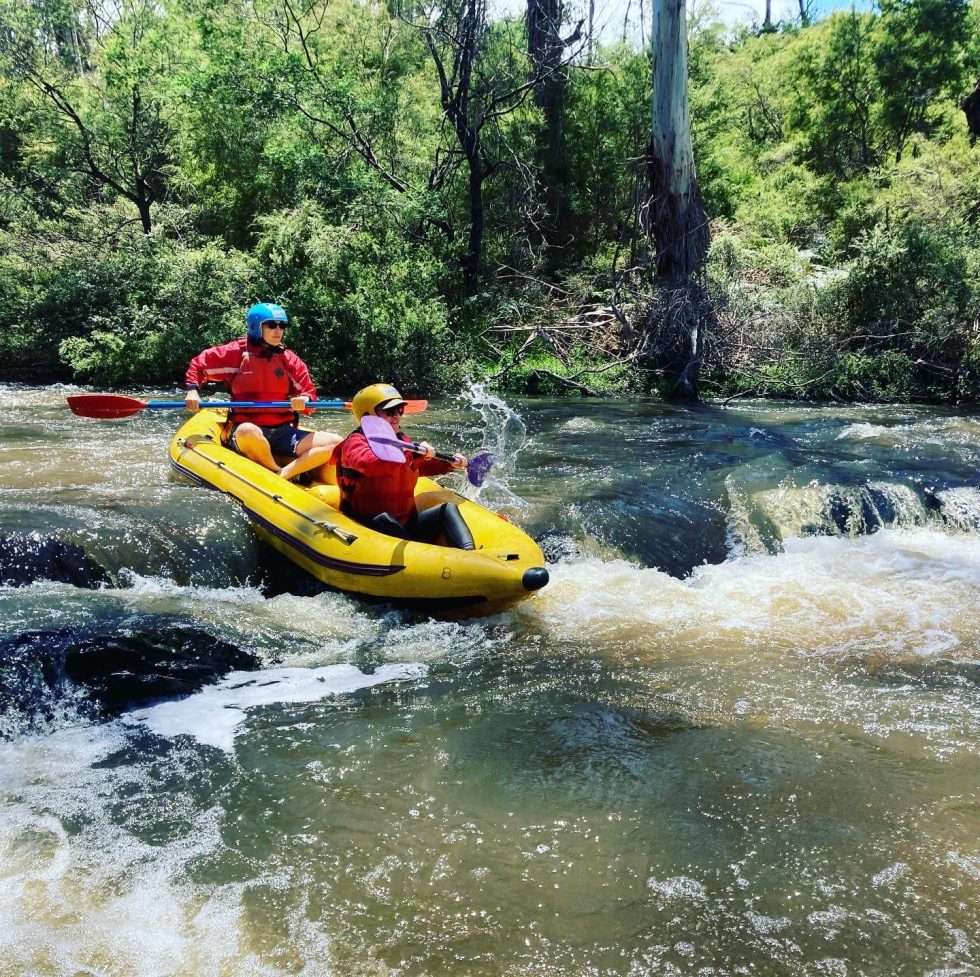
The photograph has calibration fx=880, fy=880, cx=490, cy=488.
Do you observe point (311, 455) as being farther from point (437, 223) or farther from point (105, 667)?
point (437, 223)

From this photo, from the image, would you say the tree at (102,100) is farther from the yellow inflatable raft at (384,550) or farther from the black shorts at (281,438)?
the yellow inflatable raft at (384,550)

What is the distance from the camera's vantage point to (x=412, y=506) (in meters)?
5.17

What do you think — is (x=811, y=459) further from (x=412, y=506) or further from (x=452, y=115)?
(x=452, y=115)

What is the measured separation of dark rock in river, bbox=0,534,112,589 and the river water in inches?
3.9

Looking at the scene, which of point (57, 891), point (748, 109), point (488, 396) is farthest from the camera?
point (748, 109)

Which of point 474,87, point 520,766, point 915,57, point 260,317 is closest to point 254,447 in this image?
point 260,317

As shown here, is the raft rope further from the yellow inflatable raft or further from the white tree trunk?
the white tree trunk

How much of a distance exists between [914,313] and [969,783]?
34.0ft

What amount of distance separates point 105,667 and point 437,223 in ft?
35.9

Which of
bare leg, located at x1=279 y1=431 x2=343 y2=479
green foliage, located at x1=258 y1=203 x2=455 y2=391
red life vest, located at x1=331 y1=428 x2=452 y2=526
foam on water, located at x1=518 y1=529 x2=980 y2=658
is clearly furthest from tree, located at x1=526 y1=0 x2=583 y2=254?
red life vest, located at x1=331 y1=428 x2=452 y2=526

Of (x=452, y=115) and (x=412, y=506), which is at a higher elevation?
(x=452, y=115)

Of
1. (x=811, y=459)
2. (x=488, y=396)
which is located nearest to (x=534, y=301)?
(x=488, y=396)

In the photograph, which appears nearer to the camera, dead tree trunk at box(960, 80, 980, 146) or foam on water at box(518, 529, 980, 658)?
foam on water at box(518, 529, 980, 658)

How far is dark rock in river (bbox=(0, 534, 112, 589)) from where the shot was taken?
446 centimetres
